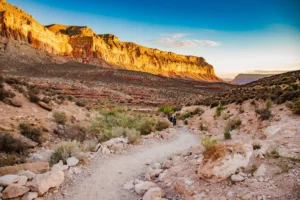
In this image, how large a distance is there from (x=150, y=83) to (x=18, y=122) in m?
64.7

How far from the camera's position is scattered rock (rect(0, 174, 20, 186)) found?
16.2ft

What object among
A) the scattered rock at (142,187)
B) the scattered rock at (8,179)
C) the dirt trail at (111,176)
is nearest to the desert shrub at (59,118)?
the dirt trail at (111,176)

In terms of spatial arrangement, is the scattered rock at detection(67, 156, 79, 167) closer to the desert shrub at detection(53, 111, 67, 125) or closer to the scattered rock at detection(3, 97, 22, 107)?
the desert shrub at detection(53, 111, 67, 125)

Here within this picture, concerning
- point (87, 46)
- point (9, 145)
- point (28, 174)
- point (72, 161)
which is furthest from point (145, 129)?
point (87, 46)

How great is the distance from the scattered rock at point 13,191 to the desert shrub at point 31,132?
17.3 ft

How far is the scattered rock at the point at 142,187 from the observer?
5.32 meters

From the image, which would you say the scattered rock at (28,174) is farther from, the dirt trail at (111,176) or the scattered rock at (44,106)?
the scattered rock at (44,106)

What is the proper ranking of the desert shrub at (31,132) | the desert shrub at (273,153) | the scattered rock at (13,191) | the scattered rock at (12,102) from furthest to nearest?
the scattered rock at (12,102) → the desert shrub at (31,132) → the desert shrub at (273,153) → the scattered rock at (13,191)

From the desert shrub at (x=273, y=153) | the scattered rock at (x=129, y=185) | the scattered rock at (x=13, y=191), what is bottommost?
the scattered rock at (x=129, y=185)

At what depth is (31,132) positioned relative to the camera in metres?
9.96

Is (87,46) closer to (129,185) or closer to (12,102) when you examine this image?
(12,102)

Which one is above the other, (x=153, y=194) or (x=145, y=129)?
(x=153, y=194)

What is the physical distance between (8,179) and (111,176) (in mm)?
2573

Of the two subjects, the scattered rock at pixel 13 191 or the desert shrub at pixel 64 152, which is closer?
the scattered rock at pixel 13 191
